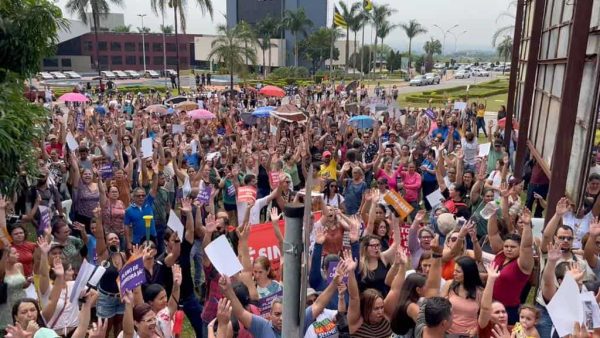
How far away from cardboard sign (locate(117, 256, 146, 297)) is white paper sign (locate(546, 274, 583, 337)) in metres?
3.10

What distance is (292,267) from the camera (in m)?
2.69

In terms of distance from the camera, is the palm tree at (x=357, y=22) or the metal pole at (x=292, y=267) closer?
the metal pole at (x=292, y=267)

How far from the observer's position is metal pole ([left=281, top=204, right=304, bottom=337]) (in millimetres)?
2656

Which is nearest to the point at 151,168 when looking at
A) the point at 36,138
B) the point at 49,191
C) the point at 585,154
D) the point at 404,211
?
the point at 49,191

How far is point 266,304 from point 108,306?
4.98 feet

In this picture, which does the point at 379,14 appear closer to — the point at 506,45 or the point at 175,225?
the point at 506,45

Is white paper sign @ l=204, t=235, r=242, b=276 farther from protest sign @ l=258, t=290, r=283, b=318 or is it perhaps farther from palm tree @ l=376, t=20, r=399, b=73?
palm tree @ l=376, t=20, r=399, b=73

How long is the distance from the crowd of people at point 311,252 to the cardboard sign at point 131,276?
102mm

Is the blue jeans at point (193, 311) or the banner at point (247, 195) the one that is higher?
the banner at point (247, 195)

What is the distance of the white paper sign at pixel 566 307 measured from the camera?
3863 millimetres

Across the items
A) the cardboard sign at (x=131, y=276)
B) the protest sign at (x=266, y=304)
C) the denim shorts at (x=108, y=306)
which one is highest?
the cardboard sign at (x=131, y=276)

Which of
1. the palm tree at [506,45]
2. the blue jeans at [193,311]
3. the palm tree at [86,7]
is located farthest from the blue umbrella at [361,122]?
the palm tree at [506,45]

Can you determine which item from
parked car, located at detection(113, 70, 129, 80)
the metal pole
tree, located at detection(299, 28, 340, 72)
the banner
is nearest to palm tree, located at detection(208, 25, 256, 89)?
the banner

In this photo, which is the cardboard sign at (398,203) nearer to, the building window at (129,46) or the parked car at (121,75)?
the parked car at (121,75)
